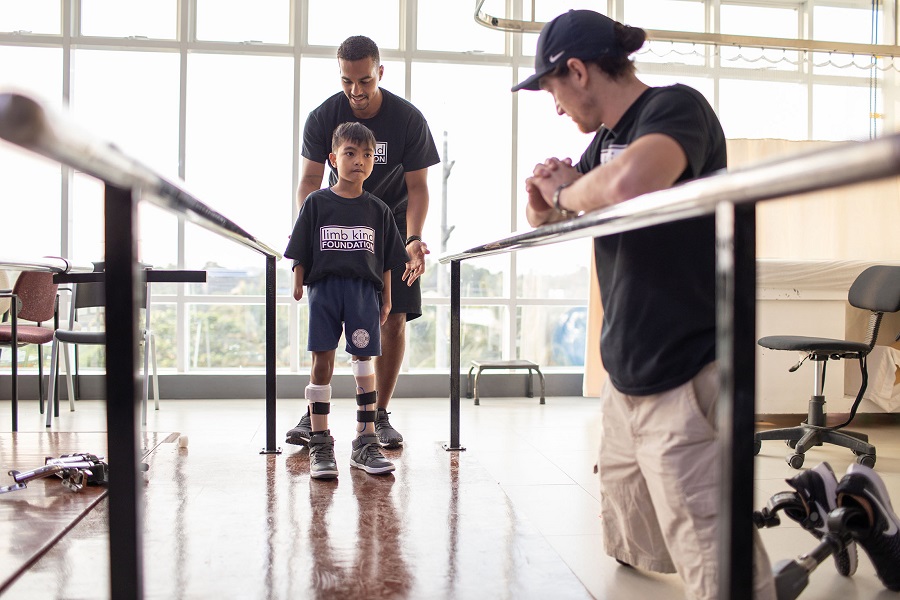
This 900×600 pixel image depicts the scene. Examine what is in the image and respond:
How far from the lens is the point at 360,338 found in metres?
2.44

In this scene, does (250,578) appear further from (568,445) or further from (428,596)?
(568,445)

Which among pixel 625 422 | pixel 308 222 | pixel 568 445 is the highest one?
pixel 308 222

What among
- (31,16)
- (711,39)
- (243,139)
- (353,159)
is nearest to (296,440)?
(353,159)

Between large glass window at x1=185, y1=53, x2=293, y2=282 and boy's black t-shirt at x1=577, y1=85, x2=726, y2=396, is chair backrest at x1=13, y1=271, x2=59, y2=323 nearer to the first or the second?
large glass window at x1=185, y1=53, x2=293, y2=282

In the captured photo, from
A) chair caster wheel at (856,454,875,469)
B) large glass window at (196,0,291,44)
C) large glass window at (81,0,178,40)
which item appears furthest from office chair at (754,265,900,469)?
large glass window at (81,0,178,40)

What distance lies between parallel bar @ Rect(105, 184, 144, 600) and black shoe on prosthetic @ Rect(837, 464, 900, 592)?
4.54ft

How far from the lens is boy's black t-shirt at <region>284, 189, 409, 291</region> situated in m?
2.43

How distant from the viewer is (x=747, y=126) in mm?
5387

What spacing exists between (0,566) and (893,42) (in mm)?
6117

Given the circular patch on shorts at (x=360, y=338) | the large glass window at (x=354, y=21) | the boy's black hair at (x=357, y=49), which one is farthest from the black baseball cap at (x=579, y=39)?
the large glass window at (x=354, y=21)

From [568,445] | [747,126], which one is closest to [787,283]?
[568,445]

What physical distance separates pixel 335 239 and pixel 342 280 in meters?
0.13

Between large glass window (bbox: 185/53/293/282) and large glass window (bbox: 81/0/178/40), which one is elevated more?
large glass window (bbox: 81/0/178/40)

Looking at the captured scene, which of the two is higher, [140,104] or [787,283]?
[140,104]
